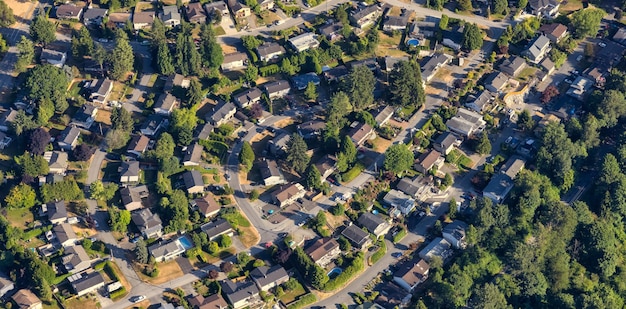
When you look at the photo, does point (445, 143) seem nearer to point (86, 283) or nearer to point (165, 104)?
point (165, 104)

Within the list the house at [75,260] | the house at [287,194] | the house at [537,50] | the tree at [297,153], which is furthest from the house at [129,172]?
the house at [537,50]

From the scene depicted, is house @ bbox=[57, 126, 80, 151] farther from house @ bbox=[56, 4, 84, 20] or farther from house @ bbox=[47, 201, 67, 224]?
house @ bbox=[56, 4, 84, 20]

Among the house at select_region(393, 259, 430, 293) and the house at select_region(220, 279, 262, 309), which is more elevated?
the house at select_region(220, 279, 262, 309)

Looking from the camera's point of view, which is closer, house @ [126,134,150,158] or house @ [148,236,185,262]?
house @ [148,236,185,262]

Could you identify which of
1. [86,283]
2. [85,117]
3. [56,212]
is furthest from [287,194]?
[85,117]

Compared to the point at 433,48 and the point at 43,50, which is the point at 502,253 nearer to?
the point at 433,48

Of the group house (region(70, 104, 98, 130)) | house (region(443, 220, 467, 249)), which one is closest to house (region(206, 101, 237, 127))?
house (region(70, 104, 98, 130))
